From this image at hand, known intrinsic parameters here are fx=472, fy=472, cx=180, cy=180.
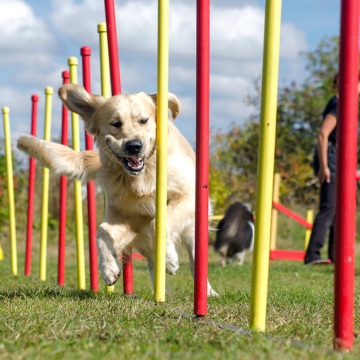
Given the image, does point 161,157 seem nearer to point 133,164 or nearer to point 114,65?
point 133,164

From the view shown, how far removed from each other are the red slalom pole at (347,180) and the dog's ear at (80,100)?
7.51 feet

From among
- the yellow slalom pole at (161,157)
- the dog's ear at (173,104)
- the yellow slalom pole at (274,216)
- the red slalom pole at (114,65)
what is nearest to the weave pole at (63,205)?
the red slalom pole at (114,65)

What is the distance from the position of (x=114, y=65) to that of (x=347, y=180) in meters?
2.34

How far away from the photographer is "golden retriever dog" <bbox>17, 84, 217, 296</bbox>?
329cm

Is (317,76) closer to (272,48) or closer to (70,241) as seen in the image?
(70,241)

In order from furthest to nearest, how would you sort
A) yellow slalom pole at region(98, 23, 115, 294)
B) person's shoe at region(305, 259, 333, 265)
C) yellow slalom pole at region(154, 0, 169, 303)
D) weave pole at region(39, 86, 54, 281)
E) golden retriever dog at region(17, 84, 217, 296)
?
person's shoe at region(305, 259, 333, 265) → weave pole at region(39, 86, 54, 281) → yellow slalom pole at region(98, 23, 115, 294) → golden retriever dog at region(17, 84, 217, 296) → yellow slalom pole at region(154, 0, 169, 303)

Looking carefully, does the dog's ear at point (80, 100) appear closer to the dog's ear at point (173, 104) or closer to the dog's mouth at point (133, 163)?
the dog's ear at point (173, 104)

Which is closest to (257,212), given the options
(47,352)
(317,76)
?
(47,352)

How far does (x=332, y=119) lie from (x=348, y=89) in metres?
4.05

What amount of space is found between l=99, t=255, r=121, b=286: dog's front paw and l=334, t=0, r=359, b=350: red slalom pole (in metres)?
1.78

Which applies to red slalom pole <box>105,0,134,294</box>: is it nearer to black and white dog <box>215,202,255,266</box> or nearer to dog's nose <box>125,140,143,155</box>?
dog's nose <box>125,140,143,155</box>

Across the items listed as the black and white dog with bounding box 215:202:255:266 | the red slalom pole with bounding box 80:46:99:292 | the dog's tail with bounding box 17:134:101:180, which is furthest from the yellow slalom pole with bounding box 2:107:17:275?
the black and white dog with bounding box 215:202:255:266

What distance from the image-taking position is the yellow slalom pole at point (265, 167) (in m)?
1.82

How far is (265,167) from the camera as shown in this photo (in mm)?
1835
